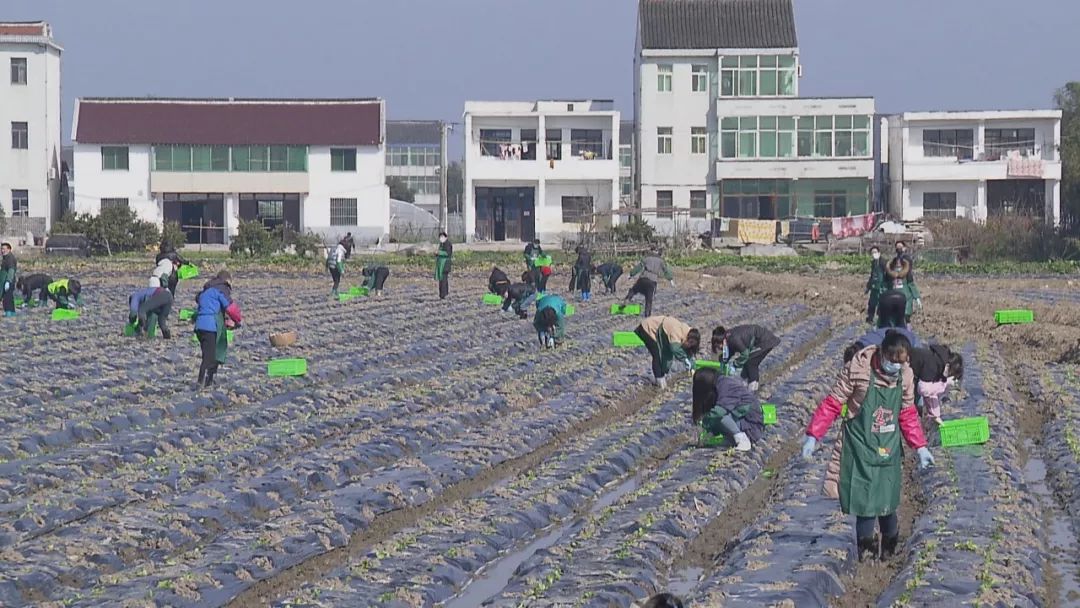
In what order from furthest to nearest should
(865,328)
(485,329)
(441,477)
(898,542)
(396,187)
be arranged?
(396,187)
(865,328)
(485,329)
(441,477)
(898,542)

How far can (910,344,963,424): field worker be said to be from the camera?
42.3ft

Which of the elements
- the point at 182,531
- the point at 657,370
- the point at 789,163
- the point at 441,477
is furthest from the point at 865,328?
the point at 789,163

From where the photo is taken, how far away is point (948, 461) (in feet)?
40.1

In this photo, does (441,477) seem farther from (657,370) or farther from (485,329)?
(485,329)

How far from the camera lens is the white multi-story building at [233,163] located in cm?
5241

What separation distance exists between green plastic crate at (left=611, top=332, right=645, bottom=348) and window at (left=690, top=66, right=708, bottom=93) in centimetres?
3438

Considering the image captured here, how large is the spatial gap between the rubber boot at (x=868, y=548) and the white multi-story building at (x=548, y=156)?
44.4 meters

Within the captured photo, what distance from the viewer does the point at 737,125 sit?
52.9 metres

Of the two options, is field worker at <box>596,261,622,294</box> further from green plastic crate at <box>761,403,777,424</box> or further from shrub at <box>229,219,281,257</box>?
green plastic crate at <box>761,403,777,424</box>

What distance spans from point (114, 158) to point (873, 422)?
4700 centimetres

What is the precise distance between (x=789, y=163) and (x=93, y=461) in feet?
139

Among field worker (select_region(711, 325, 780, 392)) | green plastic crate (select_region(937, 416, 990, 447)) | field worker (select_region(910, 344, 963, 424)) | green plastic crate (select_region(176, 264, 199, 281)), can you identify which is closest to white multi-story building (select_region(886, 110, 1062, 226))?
green plastic crate (select_region(176, 264, 199, 281))

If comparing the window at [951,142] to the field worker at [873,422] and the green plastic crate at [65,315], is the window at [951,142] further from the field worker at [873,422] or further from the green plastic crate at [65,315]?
the field worker at [873,422]

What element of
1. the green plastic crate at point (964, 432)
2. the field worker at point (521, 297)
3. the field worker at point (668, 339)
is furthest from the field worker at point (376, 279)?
the green plastic crate at point (964, 432)
